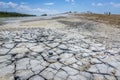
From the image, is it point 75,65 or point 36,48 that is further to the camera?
point 36,48

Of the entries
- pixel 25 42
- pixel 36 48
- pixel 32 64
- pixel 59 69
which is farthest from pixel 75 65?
pixel 25 42

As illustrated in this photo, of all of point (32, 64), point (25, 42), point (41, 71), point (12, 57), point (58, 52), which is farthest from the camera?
point (25, 42)

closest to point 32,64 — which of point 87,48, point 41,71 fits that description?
point 41,71

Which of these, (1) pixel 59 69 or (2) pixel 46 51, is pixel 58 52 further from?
(1) pixel 59 69

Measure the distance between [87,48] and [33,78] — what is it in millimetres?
2747

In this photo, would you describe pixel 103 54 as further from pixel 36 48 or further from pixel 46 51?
pixel 36 48

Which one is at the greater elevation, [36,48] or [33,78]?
[36,48]

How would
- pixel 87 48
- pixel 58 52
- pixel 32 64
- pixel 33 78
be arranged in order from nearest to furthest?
1. pixel 33 78
2. pixel 32 64
3. pixel 58 52
4. pixel 87 48

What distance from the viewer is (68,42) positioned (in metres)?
6.13

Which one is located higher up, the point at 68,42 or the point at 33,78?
the point at 68,42

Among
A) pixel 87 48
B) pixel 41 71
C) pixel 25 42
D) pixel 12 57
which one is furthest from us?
pixel 25 42

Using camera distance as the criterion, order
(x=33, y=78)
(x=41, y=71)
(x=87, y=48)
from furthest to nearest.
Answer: (x=87, y=48), (x=41, y=71), (x=33, y=78)

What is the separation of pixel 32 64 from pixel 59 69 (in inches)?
32.8

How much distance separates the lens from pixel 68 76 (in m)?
3.59
